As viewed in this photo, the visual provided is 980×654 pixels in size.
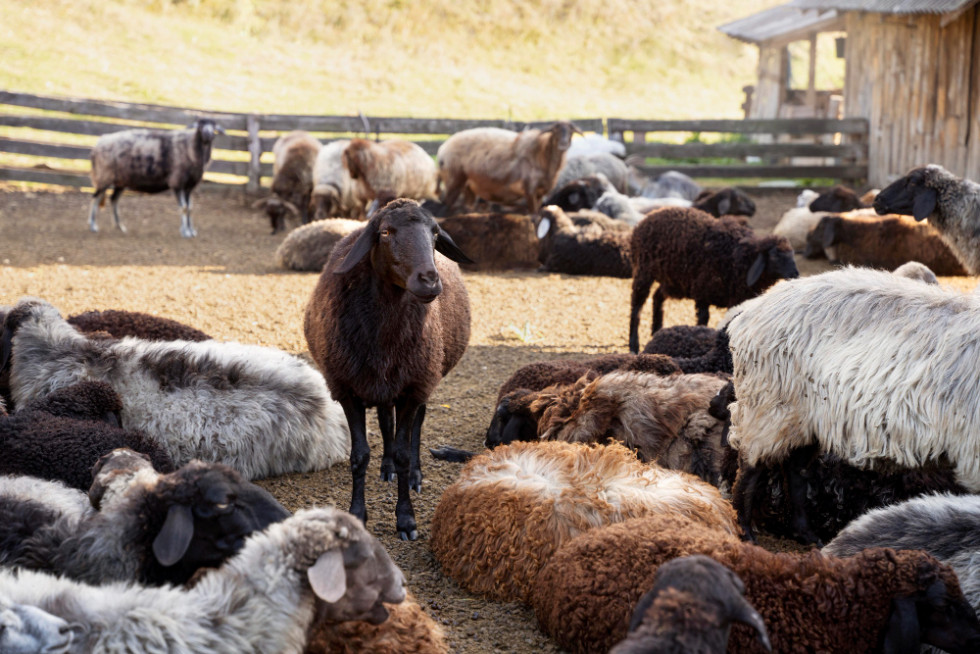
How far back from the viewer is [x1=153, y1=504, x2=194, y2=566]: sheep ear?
3.59 m

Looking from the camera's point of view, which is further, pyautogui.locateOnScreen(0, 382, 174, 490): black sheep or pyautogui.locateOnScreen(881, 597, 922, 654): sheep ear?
pyautogui.locateOnScreen(0, 382, 174, 490): black sheep

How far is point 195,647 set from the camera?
3.13 metres

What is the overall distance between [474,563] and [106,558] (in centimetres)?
170

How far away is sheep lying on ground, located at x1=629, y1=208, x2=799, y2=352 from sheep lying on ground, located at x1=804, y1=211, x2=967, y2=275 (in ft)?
13.2

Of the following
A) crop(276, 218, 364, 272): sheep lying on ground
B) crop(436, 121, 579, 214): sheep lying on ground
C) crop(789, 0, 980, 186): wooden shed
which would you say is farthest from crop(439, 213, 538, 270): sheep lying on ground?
crop(789, 0, 980, 186): wooden shed

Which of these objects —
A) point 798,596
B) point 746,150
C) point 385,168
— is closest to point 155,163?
point 385,168

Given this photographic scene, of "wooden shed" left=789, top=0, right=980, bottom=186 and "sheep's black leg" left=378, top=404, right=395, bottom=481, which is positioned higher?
"wooden shed" left=789, top=0, right=980, bottom=186

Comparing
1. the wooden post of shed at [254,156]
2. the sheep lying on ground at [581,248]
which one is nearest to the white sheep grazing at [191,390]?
the sheep lying on ground at [581,248]

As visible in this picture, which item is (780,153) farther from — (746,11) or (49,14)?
(746,11)

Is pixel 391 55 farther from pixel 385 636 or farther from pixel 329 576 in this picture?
pixel 329 576

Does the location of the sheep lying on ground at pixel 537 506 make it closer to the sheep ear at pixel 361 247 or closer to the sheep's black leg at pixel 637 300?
the sheep ear at pixel 361 247

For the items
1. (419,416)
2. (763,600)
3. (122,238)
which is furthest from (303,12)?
(763,600)

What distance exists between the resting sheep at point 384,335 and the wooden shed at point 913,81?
11455 mm

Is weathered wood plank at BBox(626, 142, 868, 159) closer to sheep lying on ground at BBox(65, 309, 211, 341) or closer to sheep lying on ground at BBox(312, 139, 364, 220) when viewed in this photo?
sheep lying on ground at BBox(312, 139, 364, 220)
